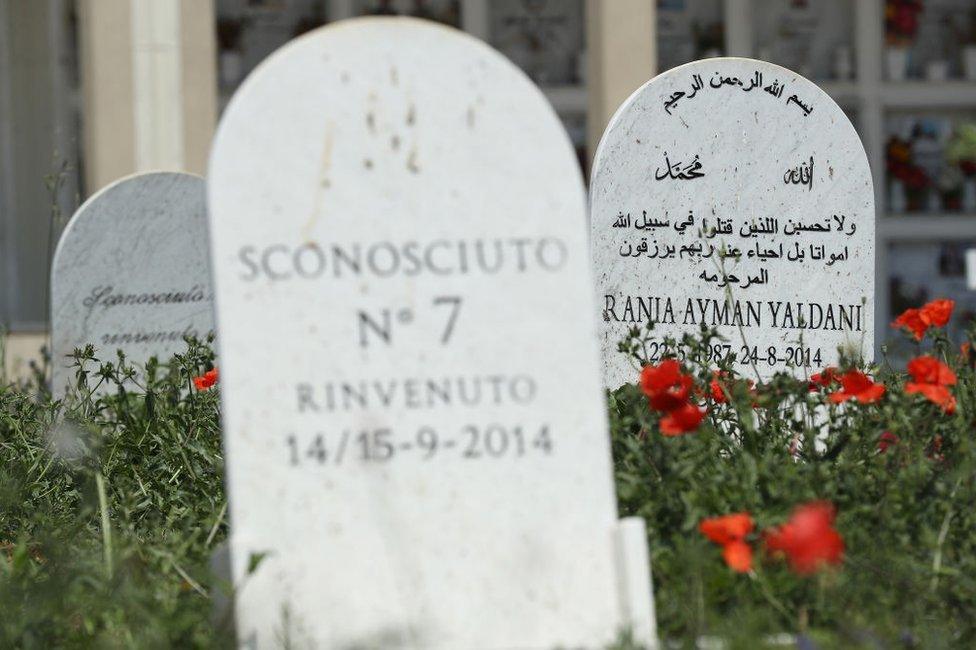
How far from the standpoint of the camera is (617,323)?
3453 mm

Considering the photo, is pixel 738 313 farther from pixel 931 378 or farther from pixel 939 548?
pixel 939 548

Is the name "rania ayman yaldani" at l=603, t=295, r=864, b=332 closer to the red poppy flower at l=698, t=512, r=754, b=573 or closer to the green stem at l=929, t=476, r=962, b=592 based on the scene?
the green stem at l=929, t=476, r=962, b=592

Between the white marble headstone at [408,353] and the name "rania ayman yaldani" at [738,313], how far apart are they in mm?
1419

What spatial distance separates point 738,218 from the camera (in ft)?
11.7

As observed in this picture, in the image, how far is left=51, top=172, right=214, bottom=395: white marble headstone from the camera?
4.56 metres

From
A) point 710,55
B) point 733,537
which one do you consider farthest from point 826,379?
point 710,55

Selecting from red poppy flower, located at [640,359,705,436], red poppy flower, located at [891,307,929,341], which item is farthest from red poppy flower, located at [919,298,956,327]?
red poppy flower, located at [640,359,705,436]

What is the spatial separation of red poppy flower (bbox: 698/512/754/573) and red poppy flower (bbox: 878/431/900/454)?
552mm

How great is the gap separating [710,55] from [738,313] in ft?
18.7

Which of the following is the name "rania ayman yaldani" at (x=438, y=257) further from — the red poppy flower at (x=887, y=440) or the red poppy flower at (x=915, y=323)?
the red poppy flower at (x=915, y=323)

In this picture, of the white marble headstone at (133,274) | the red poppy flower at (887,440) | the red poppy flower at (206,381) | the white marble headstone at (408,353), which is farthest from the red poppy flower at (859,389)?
the white marble headstone at (133,274)

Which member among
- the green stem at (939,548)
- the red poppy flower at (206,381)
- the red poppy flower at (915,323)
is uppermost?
the red poppy flower at (915,323)

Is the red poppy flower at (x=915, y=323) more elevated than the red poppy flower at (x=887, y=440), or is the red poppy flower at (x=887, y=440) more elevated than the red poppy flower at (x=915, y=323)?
the red poppy flower at (x=915, y=323)

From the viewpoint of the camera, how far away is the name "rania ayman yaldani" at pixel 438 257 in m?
2.02
